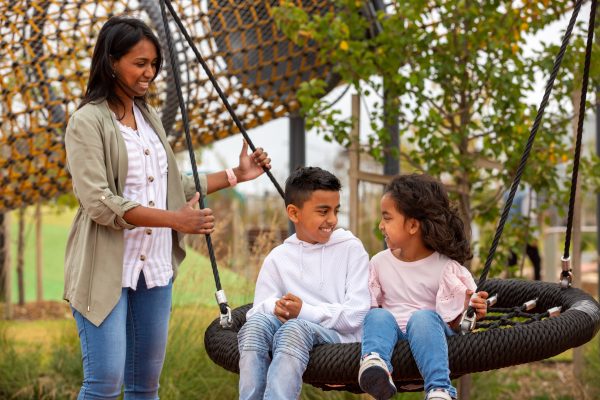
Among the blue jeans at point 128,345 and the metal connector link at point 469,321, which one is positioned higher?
the metal connector link at point 469,321

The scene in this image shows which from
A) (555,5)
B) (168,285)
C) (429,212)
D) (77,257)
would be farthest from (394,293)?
(555,5)

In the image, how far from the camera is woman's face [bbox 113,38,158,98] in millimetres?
1954

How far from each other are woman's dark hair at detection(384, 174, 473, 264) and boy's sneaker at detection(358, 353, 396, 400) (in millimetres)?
367

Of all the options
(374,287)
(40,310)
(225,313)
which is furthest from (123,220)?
(40,310)

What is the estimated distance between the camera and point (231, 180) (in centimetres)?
226

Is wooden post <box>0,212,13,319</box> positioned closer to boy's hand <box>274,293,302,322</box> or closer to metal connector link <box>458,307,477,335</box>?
boy's hand <box>274,293,302,322</box>

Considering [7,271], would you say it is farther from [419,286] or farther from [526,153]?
[526,153]

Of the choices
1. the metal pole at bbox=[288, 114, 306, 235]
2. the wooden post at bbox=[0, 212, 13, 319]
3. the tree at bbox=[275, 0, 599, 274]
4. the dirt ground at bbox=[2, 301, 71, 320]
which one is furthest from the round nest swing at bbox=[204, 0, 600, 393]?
the dirt ground at bbox=[2, 301, 71, 320]

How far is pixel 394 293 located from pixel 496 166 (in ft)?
5.28

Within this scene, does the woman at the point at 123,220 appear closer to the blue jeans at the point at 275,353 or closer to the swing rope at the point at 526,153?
the blue jeans at the point at 275,353

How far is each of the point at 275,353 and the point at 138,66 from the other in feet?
2.22

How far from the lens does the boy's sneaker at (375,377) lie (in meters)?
1.71

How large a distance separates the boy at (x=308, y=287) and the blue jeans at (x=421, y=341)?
0.32ft

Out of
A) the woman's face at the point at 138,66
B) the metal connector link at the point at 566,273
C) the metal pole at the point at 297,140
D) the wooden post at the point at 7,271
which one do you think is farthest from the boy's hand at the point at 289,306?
the wooden post at the point at 7,271
